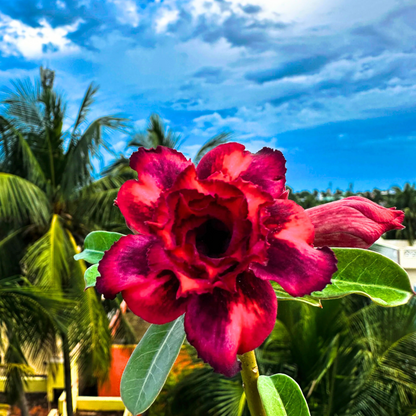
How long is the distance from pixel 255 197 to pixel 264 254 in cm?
4

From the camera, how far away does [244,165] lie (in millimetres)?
351

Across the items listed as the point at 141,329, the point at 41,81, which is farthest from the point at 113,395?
the point at 41,81

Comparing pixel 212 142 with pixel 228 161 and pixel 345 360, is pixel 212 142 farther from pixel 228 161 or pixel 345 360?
pixel 228 161

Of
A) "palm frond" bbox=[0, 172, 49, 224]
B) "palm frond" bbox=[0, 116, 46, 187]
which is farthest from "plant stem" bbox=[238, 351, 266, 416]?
"palm frond" bbox=[0, 116, 46, 187]

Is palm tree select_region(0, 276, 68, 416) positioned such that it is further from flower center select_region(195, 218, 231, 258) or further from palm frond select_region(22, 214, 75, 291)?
flower center select_region(195, 218, 231, 258)

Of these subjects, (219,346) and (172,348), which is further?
(172,348)

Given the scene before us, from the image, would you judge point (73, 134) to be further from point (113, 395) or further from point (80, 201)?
point (113, 395)

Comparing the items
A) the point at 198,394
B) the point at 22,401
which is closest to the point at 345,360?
the point at 198,394

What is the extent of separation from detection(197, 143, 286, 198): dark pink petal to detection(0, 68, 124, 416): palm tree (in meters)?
6.10

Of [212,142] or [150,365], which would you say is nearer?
[150,365]


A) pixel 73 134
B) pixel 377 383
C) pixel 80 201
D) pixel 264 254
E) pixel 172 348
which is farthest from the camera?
pixel 73 134

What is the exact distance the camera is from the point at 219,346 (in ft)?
0.96

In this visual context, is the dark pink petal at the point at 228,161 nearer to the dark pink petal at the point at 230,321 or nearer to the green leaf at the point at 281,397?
the dark pink petal at the point at 230,321

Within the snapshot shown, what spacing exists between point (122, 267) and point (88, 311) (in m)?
5.90
